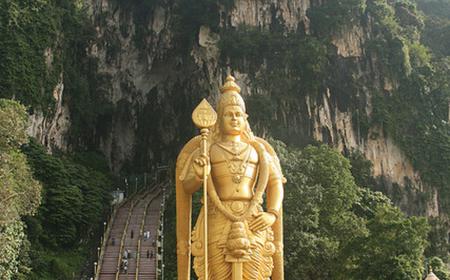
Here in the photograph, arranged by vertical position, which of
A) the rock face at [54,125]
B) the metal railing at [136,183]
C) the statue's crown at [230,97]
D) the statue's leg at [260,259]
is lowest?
the statue's leg at [260,259]

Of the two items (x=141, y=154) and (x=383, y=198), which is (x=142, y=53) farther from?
(x=383, y=198)

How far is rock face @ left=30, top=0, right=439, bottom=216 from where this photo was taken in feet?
89.4

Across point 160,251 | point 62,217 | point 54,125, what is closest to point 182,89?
point 54,125

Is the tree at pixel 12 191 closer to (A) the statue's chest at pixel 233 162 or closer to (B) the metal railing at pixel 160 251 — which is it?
(B) the metal railing at pixel 160 251

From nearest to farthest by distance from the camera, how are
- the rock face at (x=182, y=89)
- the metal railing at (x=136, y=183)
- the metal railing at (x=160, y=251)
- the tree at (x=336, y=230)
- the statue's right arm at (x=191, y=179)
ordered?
the statue's right arm at (x=191, y=179)
the tree at (x=336, y=230)
the metal railing at (x=160, y=251)
the metal railing at (x=136, y=183)
the rock face at (x=182, y=89)

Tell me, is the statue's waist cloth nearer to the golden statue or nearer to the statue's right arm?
the golden statue

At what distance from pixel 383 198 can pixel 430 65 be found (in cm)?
962

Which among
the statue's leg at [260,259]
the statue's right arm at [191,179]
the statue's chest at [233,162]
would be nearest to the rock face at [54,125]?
the statue's right arm at [191,179]

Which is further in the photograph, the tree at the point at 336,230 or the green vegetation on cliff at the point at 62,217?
the green vegetation on cliff at the point at 62,217

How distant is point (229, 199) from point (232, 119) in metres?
0.83

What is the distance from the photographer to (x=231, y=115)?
685 cm

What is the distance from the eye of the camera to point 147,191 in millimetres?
29484

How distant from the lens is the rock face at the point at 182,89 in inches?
1072

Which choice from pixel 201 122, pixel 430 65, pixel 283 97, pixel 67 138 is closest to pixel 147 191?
pixel 67 138
